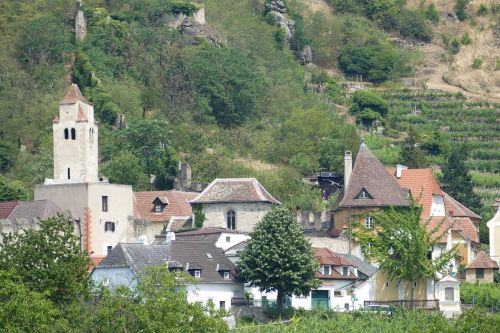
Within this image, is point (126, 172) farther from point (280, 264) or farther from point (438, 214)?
point (280, 264)

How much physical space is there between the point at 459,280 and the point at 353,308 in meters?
8.87

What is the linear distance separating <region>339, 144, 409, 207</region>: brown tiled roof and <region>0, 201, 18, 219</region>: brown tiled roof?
661 inches

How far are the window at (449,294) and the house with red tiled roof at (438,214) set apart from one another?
12.2 feet

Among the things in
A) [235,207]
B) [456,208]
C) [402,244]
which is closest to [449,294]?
[402,244]

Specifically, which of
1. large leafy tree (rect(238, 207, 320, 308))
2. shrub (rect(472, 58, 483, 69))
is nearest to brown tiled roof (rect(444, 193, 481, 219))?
large leafy tree (rect(238, 207, 320, 308))

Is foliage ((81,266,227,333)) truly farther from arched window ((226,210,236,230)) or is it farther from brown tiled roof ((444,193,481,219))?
brown tiled roof ((444,193,481,219))

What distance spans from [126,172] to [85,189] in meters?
15.8

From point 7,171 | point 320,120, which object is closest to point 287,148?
point 320,120

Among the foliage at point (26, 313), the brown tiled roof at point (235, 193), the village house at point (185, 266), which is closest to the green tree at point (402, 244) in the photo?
the brown tiled roof at point (235, 193)

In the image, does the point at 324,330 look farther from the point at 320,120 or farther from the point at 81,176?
the point at 320,120

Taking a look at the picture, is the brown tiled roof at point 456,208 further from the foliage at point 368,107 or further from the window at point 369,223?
the foliage at point 368,107

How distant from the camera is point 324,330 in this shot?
96.8 metres

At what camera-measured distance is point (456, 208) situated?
120188 millimetres

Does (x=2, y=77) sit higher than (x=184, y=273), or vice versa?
→ (x=2, y=77)
